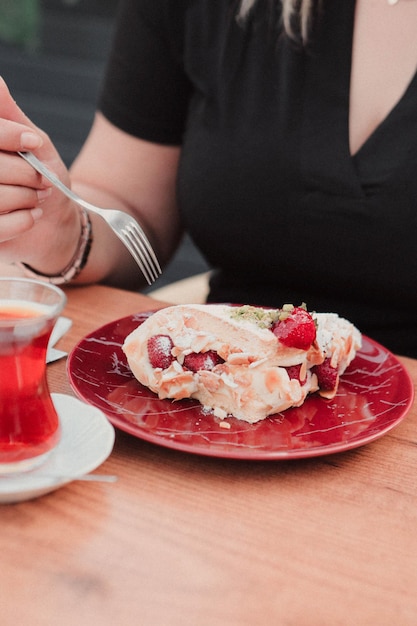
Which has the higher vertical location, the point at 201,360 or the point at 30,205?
the point at 30,205

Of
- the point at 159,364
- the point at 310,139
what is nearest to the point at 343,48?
the point at 310,139

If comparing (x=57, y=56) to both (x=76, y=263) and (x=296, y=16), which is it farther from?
(x=76, y=263)

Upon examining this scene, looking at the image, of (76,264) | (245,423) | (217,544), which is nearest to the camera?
(217,544)

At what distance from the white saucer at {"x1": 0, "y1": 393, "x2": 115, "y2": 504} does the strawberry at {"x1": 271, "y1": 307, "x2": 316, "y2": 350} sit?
0.71ft

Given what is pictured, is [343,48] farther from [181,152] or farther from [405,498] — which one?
[405,498]

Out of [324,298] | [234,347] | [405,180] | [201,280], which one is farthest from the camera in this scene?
[201,280]

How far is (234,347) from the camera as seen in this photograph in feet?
2.66

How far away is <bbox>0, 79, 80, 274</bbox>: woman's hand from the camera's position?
88 cm

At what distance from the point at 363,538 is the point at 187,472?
18 cm

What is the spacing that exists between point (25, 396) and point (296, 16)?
87 centimetres

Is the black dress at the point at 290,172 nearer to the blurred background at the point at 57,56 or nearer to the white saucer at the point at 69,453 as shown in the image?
the white saucer at the point at 69,453

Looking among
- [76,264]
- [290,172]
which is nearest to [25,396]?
[76,264]

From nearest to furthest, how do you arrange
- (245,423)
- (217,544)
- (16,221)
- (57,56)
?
1. (217,544)
2. (245,423)
3. (16,221)
4. (57,56)

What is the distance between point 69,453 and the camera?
672 millimetres
